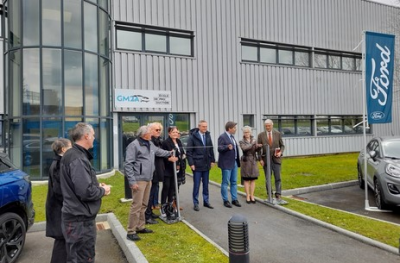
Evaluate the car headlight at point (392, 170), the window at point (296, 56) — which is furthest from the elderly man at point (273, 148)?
the window at point (296, 56)

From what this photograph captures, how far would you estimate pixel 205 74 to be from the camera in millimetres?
14930

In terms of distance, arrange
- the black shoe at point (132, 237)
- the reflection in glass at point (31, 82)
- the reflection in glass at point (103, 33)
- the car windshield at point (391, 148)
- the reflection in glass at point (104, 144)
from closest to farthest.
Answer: the black shoe at point (132, 237), the car windshield at point (391, 148), the reflection in glass at point (31, 82), the reflection in glass at point (104, 144), the reflection in glass at point (103, 33)

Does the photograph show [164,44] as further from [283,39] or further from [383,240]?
[383,240]

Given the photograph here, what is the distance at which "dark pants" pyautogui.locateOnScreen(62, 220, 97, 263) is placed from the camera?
312cm

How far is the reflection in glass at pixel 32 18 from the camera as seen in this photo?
9.97 metres

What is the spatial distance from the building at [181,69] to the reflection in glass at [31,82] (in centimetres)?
3

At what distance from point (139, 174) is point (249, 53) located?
13.0 metres

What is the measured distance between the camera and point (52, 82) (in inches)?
390

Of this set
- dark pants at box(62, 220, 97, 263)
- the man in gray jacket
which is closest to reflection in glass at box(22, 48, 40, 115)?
the man in gray jacket

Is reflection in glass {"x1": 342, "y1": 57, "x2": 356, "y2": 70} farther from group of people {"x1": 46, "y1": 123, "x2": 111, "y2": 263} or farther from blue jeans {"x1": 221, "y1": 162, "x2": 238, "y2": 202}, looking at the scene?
group of people {"x1": 46, "y1": 123, "x2": 111, "y2": 263}

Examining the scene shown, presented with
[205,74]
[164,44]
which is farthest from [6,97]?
[205,74]

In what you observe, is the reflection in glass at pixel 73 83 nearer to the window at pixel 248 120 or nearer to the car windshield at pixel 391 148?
the window at pixel 248 120

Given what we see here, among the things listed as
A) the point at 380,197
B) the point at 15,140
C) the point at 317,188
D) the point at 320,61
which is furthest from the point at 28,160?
the point at 320,61

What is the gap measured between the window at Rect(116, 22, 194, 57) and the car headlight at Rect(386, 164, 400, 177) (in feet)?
33.9
